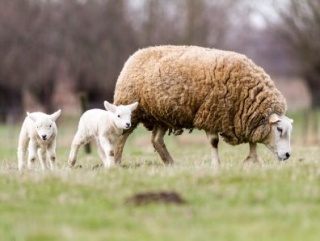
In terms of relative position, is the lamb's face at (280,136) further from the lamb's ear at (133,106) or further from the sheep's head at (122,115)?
the sheep's head at (122,115)

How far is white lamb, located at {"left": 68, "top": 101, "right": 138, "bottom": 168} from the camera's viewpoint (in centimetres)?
1461

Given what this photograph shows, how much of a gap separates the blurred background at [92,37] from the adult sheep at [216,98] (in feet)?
106

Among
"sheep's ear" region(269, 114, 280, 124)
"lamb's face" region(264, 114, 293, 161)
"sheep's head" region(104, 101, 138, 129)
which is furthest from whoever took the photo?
"lamb's face" region(264, 114, 293, 161)

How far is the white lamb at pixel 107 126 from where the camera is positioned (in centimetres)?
1461

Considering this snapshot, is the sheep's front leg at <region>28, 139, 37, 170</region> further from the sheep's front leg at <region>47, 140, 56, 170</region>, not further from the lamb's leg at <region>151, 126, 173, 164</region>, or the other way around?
the lamb's leg at <region>151, 126, 173, 164</region>

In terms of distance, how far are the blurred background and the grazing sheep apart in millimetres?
32532

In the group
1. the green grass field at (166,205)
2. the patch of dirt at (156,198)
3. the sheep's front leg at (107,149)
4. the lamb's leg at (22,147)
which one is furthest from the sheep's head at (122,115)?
the patch of dirt at (156,198)

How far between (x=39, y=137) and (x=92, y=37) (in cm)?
3761

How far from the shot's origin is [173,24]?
5422 cm

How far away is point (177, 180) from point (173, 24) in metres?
43.3

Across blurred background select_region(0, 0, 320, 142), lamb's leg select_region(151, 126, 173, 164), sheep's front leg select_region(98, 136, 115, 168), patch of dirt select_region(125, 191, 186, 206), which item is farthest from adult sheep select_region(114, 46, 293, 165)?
blurred background select_region(0, 0, 320, 142)

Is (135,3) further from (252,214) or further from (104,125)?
(252,214)

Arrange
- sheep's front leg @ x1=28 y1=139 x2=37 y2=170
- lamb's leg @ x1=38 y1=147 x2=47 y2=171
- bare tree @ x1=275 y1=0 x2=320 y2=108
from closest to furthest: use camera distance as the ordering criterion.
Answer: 1. sheep's front leg @ x1=28 y1=139 x2=37 y2=170
2. lamb's leg @ x1=38 y1=147 x2=47 y2=171
3. bare tree @ x1=275 y1=0 x2=320 y2=108

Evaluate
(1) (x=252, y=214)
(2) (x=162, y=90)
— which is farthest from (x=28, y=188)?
(2) (x=162, y=90)
